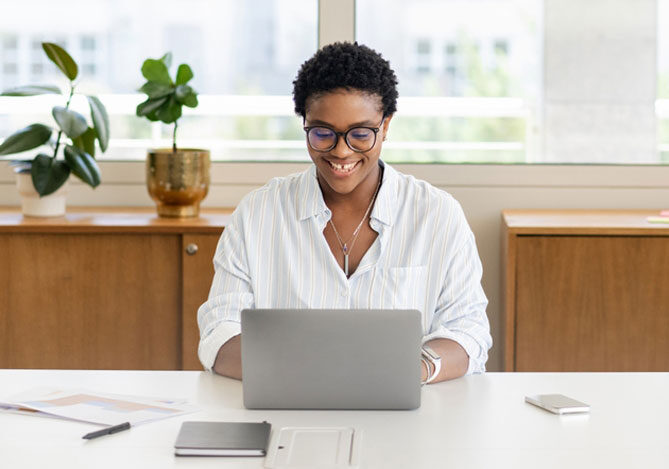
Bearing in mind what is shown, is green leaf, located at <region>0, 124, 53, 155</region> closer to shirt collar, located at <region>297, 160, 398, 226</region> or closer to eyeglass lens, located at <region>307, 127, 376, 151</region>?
shirt collar, located at <region>297, 160, 398, 226</region>

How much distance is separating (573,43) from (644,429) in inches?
87.8

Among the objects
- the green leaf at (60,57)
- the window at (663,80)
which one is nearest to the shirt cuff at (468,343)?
the green leaf at (60,57)

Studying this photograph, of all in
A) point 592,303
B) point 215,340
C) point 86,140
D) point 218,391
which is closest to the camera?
point 218,391

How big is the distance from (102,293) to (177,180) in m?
0.44

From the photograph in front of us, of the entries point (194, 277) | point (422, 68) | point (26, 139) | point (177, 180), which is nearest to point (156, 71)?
point (177, 180)

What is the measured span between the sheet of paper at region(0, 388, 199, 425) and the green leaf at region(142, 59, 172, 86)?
161 centimetres

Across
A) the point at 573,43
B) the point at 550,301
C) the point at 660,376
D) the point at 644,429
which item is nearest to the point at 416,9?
the point at 573,43

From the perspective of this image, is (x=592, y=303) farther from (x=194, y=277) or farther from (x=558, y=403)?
(x=558, y=403)

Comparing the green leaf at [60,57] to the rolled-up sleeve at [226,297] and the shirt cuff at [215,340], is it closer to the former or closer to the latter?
the rolled-up sleeve at [226,297]

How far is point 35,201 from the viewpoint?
3.11 m

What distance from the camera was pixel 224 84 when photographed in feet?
11.5

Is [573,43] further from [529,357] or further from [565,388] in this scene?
[565,388]

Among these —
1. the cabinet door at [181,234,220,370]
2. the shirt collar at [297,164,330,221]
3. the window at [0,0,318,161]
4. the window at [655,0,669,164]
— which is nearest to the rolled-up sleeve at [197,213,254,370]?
the shirt collar at [297,164,330,221]

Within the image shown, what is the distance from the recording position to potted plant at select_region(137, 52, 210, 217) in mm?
3070
